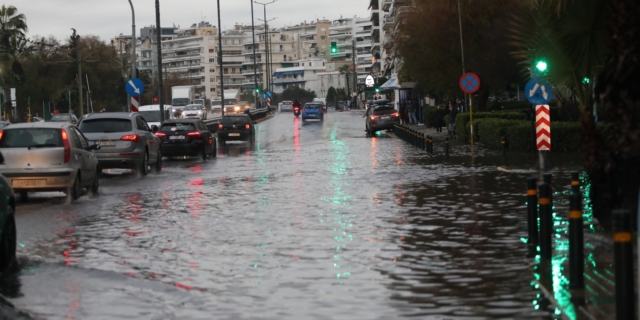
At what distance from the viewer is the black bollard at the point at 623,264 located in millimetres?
6574

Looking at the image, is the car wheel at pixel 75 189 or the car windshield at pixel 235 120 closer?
the car wheel at pixel 75 189

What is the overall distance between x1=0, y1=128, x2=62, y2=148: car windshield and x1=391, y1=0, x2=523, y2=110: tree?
31.3 m

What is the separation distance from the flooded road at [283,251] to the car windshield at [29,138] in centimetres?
112

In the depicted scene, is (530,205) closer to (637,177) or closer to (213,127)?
(637,177)

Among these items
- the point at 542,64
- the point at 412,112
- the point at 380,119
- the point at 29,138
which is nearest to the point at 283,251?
the point at 542,64

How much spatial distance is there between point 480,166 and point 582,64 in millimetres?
13692

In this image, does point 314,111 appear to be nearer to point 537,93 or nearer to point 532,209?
point 537,93

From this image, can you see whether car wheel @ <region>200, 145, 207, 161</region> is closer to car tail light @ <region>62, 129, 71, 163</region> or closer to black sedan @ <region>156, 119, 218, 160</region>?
black sedan @ <region>156, 119, 218, 160</region>

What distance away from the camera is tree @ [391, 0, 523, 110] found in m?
48.6

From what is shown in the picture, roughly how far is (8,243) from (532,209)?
593 cm

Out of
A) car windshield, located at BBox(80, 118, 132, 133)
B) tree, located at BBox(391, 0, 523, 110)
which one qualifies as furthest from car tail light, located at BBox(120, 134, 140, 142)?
tree, located at BBox(391, 0, 523, 110)

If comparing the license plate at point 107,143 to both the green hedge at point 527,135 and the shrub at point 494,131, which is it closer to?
the green hedge at point 527,135

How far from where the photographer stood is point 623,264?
6742 millimetres

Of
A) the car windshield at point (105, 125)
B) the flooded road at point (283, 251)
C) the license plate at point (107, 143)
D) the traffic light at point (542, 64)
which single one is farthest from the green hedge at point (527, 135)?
the traffic light at point (542, 64)
